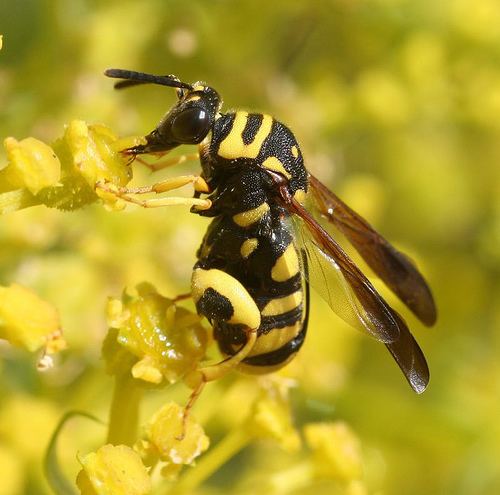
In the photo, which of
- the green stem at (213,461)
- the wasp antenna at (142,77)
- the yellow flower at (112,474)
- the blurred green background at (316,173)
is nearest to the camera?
the yellow flower at (112,474)

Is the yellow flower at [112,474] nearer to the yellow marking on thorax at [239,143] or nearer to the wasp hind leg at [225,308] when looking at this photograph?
the wasp hind leg at [225,308]

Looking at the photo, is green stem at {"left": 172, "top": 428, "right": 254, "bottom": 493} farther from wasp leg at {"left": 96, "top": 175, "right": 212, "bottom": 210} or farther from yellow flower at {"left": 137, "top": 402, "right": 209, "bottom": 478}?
wasp leg at {"left": 96, "top": 175, "right": 212, "bottom": 210}

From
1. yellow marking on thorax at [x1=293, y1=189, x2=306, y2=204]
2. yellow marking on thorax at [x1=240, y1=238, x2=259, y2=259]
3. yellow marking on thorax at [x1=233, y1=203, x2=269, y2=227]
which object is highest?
yellow marking on thorax at [x1=293, y1=189, x2=306, y2=204]

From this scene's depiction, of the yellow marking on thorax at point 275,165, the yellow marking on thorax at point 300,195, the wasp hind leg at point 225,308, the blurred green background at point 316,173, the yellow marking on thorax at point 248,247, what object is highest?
the yellow marking on thorax at point 275,165

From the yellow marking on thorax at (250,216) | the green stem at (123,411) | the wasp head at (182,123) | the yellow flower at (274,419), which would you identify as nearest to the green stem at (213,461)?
the yellow flower at (274,419)

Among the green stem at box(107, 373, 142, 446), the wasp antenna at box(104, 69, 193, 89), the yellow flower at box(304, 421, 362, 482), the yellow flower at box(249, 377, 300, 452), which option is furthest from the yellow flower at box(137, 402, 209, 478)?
the wasp antenna at box(104, 69, 193, 89)

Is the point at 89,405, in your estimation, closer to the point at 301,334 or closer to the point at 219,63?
the point at 301,334

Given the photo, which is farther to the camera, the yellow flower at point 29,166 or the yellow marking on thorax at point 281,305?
the yellow marking on thorax at point 281,305
